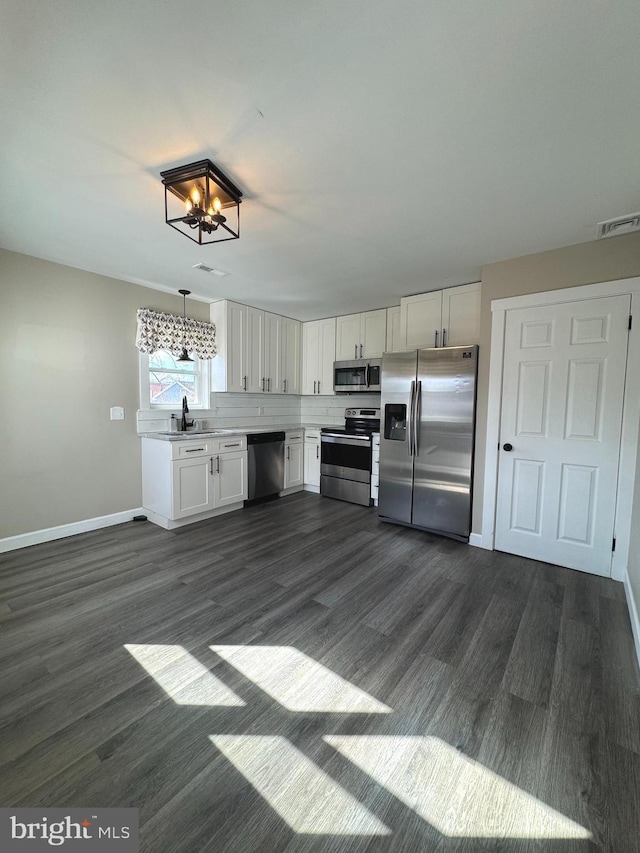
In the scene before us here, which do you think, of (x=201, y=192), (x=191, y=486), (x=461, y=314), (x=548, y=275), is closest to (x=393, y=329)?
(x=461, y=314)

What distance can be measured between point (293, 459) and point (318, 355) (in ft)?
5.23

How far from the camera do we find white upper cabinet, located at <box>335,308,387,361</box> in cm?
444

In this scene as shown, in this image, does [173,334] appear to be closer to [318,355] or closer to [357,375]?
[318,355]

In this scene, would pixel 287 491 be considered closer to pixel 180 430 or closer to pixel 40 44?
pixel 180 430

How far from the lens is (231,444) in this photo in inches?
157

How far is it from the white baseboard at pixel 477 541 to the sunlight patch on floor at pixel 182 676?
2461mm

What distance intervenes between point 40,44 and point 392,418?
3.30 meters

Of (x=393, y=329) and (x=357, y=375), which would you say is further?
(x=357, y=375)

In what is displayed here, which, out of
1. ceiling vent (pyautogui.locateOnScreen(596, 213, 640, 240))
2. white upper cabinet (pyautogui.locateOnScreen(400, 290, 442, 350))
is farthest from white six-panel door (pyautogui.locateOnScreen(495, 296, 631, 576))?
white upper cabinet (pyautogui.locateOnScreen(400, 290, 442, 350))

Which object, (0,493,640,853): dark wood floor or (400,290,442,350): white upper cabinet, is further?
(400,290,442,350): white upper cabinet

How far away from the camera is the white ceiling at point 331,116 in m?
1.12

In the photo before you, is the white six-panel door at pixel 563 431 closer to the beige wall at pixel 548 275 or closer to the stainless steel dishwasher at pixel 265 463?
the beige wall at pixel 548 275

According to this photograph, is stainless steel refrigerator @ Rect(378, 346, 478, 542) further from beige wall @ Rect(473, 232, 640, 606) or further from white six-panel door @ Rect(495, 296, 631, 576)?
white six-panel door @ Rect(495, 296, 631, 576)

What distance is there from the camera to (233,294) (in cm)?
398
